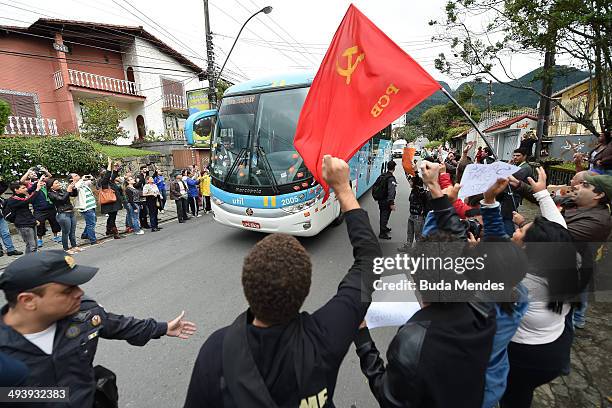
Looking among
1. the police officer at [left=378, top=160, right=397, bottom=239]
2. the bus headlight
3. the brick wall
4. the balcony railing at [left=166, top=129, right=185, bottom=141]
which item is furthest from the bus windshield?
the balcony railing at [left=166, top=129, right=185, bottom=141]

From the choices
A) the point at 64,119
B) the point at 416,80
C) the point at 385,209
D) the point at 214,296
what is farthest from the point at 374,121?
the point at 64,119

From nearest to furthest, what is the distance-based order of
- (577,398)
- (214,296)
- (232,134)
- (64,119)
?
(577,398) < (214,296) < (232,134) < (64,119)

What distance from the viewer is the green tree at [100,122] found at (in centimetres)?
1469

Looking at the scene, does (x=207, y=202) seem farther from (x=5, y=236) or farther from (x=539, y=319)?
(x=539, y=319)

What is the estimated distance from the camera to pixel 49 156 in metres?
10.1

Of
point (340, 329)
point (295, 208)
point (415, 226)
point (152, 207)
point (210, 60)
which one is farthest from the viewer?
point (210, 60)

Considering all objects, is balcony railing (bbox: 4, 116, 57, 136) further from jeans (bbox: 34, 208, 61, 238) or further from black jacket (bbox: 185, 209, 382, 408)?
black jacket (bbox: 185, 209, 382, 408)

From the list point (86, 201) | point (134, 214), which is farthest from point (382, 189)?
point (86, 201)

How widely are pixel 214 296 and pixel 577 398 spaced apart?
3.94 meters

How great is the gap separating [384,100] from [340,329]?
1.92 metres

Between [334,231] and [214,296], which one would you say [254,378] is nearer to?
[214,296]

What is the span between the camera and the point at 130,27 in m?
17.8

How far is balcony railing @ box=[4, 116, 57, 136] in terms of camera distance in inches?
487

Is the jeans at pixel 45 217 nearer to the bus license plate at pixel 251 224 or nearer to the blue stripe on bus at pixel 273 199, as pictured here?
the blue stripe on bus at pixel 273 199
